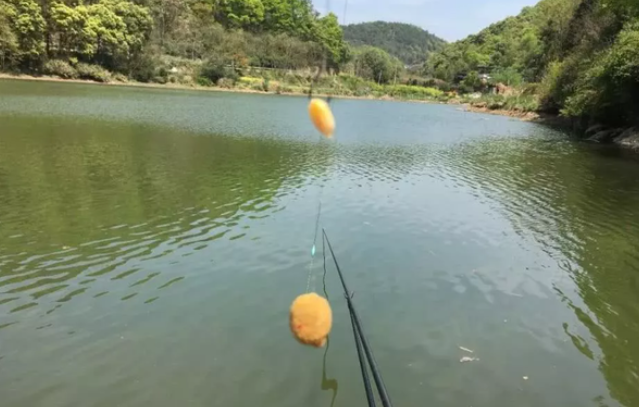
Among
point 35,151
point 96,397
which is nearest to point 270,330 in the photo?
point 96,397

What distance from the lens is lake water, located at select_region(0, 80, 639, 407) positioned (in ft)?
17.1

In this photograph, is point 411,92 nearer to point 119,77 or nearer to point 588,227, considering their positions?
point 119,77

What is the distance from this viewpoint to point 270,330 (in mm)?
6195

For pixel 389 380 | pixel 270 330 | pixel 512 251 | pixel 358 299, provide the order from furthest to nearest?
1. pixel 512 251
2. pixel 358 299
3. pixel 270 330
4. pixel 389 380

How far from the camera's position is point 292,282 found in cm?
764

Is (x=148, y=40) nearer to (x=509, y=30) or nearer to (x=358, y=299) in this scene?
(x=358, y=299)

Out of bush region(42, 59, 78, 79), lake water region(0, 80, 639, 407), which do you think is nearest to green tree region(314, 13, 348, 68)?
lake water region(0, 80, 639, 407)

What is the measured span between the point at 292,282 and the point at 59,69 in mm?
64147

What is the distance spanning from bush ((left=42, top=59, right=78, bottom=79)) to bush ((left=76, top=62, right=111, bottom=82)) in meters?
0.95

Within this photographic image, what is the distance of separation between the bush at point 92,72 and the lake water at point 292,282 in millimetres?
51963

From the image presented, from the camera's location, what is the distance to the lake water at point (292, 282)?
17.1ft

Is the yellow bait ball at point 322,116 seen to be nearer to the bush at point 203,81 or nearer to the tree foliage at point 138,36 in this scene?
the tree foliage at point 138,36

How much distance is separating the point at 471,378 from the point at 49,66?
67.2 meters

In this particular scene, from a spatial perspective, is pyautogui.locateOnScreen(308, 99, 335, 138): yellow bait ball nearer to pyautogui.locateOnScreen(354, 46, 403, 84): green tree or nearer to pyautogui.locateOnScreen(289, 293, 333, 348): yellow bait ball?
pyautogui.locateOnScreen(289, 293, 333, 348): yellow bait ball
